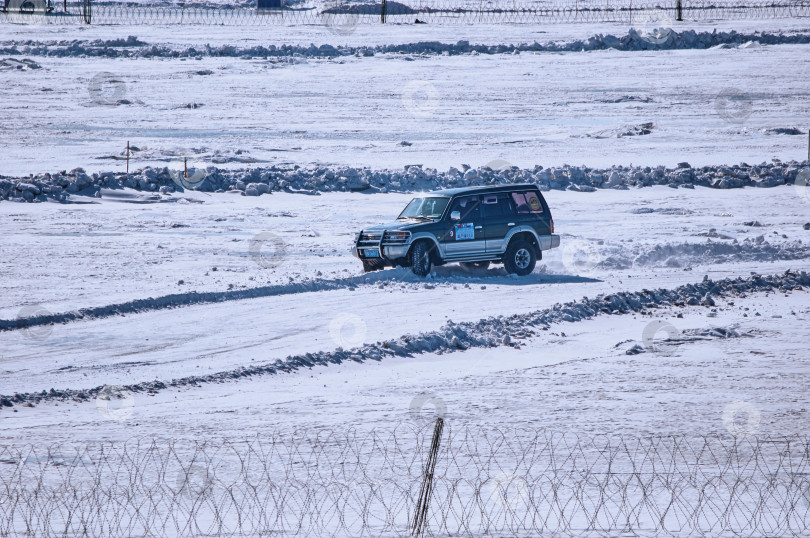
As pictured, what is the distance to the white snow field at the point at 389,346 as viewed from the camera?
8586mm

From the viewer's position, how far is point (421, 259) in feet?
61.7

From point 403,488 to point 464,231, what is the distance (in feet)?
34.2

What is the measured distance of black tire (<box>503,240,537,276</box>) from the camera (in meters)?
19.4

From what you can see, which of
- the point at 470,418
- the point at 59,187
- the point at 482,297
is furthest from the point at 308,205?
the point at 470,418

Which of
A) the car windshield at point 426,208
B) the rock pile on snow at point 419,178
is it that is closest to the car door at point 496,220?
the car windshield at point 426,208

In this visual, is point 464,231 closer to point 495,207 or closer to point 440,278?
point 495,207

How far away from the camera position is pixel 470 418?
11.0m

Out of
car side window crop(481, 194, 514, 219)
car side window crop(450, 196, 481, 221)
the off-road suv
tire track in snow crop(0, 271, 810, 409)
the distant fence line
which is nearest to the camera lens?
tire track in snow crop(0, 271, 810, 409)

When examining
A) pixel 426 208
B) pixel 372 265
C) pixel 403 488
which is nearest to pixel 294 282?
pixel 372 265

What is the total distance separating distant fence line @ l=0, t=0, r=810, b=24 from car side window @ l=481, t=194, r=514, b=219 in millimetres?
51973

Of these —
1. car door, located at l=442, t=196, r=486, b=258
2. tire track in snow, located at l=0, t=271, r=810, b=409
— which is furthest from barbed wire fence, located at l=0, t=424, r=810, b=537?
car door, located at l=442, t=196, r=486, b=258

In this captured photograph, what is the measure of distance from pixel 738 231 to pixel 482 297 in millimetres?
9367

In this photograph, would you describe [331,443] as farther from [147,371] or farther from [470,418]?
[147,371]

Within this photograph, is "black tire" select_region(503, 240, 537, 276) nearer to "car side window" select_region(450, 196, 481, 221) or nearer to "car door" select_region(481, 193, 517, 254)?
"car door" select_region(481, 193, 517, 254)
